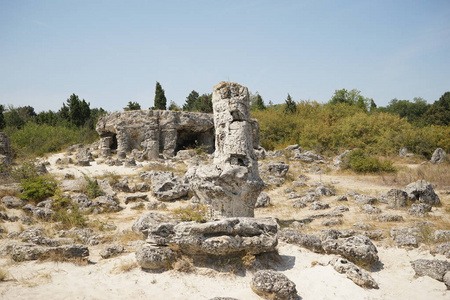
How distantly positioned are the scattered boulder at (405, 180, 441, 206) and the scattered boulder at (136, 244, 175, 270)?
8349 millimetres

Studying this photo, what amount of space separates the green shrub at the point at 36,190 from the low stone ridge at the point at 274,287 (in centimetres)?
864

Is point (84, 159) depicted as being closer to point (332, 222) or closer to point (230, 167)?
point (230, 167)

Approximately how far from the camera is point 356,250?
220 inches

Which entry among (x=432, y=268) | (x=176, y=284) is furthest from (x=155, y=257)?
(x=432, y=268)

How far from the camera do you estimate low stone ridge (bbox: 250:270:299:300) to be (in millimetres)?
4395

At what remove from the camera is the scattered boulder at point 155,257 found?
5066mm

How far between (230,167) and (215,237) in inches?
89.4

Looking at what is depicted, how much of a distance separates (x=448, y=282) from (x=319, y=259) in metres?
2.00

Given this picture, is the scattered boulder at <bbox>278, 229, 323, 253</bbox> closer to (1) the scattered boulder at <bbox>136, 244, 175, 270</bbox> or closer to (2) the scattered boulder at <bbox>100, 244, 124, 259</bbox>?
(1) the scattered boulder at <bbox>136, 244, 175, 270</bbox>

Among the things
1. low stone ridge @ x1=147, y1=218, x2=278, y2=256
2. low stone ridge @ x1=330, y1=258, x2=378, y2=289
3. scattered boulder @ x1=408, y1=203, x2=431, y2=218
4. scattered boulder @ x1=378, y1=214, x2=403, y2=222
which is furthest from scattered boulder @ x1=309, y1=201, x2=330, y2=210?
low stone ridge @ x1=147, y1=218, x2=278, y2=256

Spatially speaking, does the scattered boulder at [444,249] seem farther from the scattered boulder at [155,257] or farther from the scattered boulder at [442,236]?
the scattered boulder at [155,257]

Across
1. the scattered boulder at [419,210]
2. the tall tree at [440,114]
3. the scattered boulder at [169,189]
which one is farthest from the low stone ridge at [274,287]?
the tall tree at [440,114]

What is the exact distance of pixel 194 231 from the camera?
204 inches

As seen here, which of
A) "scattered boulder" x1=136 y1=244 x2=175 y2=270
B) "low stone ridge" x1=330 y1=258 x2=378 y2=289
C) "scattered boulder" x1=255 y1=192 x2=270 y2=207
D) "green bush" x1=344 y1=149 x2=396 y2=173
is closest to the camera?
"low stone ridge" x1=330 y1=258 x2=378 y2=289
